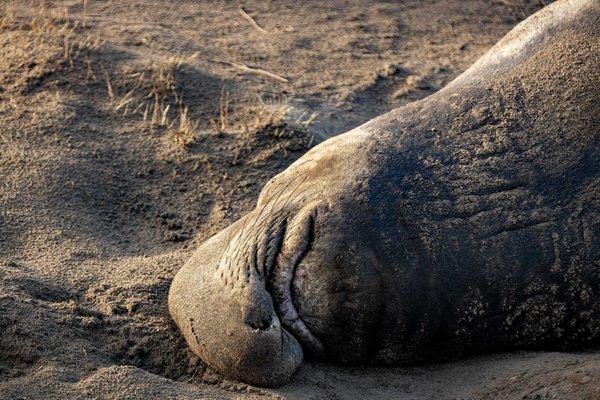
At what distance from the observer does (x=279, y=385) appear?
11.0 feet

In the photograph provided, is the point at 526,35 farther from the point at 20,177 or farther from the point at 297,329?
the point at 20,177

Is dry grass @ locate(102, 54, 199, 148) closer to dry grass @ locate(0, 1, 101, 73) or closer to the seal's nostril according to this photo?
dry grass @ locate(0, 1, 101, 73)

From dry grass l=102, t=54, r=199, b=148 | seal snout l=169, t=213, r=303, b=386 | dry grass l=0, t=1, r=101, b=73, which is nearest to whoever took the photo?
seal snout l=169, t=213, r=303, b=386

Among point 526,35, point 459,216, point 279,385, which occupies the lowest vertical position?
point 279,385

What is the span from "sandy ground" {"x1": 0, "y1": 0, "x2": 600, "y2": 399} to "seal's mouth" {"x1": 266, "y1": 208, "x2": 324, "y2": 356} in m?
0.11

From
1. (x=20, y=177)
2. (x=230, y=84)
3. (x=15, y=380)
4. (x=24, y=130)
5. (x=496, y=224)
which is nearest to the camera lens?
(x=15, y=380)

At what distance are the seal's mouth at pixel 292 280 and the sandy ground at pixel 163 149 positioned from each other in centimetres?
11

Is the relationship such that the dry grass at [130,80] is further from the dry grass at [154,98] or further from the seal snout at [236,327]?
the seal snout at [236,327]

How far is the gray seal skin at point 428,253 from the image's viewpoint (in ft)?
11.1

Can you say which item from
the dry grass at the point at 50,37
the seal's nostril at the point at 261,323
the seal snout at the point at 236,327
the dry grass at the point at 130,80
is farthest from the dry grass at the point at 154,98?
the seal's nostril at the point at 261,323

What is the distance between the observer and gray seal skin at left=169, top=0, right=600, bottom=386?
11.1 ft

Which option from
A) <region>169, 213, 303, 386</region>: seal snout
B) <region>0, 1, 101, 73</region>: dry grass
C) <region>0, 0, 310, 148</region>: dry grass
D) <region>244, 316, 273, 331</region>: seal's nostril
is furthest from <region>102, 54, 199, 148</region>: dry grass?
<region>244, 316, 273, 331</region>: seal's nostril

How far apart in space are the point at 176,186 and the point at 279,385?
1.78 meters

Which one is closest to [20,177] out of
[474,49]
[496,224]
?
[496,224]
